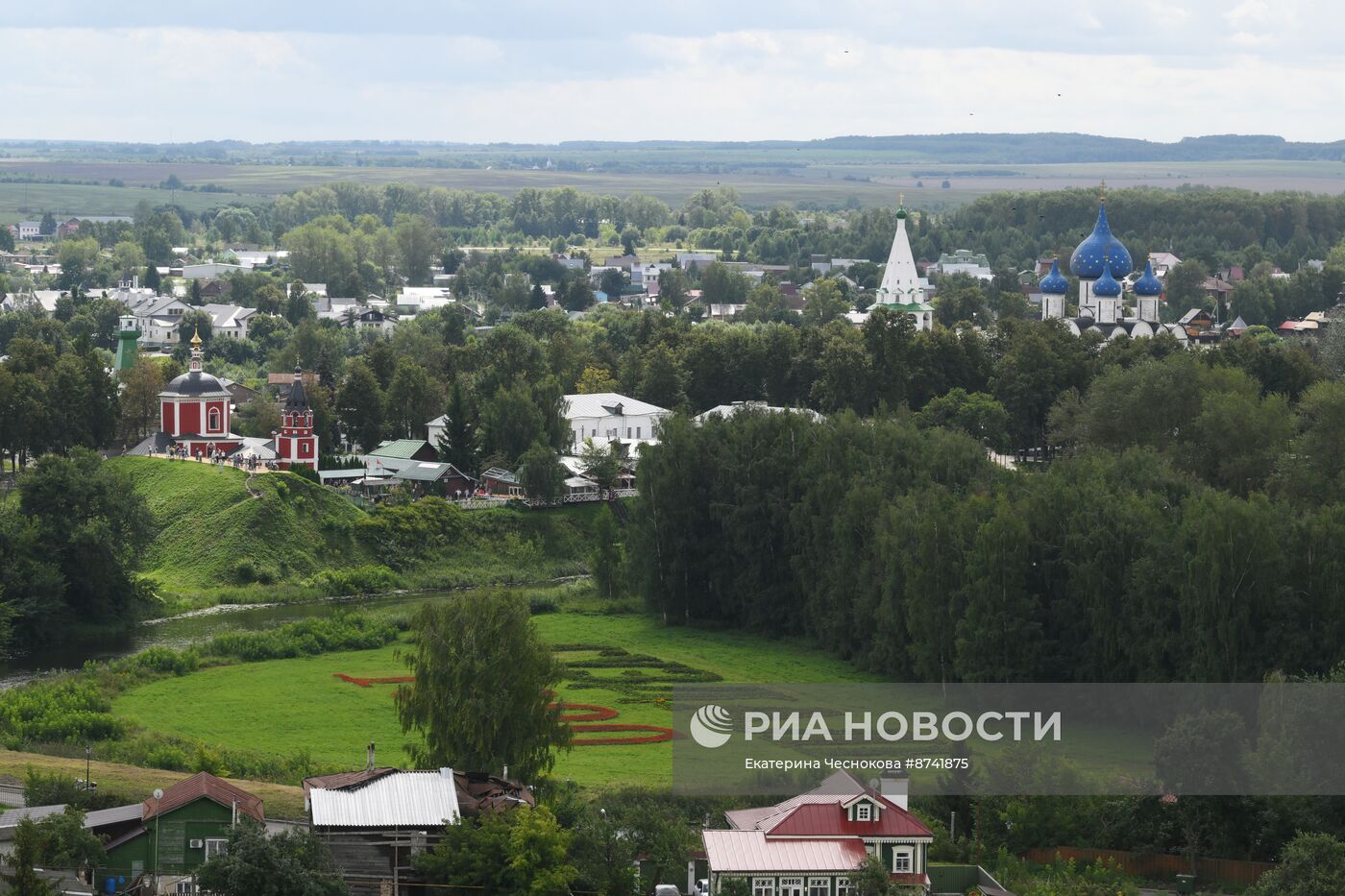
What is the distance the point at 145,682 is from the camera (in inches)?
1825

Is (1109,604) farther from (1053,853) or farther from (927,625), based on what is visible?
(1053,853)

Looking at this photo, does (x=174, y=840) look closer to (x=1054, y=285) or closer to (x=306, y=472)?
(x=306, y=472)

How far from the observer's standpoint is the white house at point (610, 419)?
75.1 meters

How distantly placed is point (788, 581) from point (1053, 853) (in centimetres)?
2098

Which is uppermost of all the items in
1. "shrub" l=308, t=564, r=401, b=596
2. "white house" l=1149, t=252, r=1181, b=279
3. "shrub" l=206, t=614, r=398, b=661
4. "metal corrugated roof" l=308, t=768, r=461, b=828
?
"metal corrugated roof" l=308, t=768, r=461, b=828

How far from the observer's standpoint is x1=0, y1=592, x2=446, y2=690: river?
161 ft

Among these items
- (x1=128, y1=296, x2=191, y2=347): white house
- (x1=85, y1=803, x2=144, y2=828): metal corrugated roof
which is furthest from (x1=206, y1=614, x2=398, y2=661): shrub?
(x1=128, y1=296, x2=191, y2=347): white house

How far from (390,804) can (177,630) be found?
24.1m

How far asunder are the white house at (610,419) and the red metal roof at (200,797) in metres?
44.5

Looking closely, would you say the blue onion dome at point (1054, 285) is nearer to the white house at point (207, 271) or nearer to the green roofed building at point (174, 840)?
the white house at point (207, 271)

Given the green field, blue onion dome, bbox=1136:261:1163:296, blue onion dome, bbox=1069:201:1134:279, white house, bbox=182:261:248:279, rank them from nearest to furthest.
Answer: the green field, blue onion dome, bbox=1136:261:1163:296, blue onion dome, bbox=1069:201:1134:279, white house, bbox=182:261:248:279

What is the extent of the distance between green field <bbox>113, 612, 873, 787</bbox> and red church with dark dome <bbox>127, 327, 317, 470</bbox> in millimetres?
14980

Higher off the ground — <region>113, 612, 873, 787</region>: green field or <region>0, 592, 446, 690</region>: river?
<region>113, 612, 873, 787</region>: green field

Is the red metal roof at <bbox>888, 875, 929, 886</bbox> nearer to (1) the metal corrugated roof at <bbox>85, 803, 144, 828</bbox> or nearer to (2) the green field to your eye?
(2) the green field
